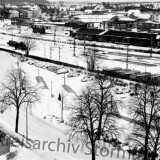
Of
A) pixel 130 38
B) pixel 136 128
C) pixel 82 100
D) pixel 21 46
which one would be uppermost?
pixel 130 38

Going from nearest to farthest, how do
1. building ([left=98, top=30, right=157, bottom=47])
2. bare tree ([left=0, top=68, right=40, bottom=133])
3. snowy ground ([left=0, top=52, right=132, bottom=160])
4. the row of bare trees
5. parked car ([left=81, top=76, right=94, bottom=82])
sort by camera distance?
the row of bare trees, snowy ground ([left=0, top=52, right=132, bottom=160]), bare tree ([left=0, top=68, right=40, bottom=133]), parked car ([left=81, top=76, right=94, bottom=82]), building ([left=98, top=30, right=157, bottom=47])

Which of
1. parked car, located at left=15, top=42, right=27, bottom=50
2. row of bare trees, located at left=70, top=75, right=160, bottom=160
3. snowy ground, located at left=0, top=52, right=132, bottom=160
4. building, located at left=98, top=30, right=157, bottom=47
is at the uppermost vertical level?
building, located at left=98, top=30, right=157, bottom=47

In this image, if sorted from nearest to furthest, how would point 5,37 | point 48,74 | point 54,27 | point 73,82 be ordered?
1. point 73,82
2. point 48,74
3. point 5,37
4. point 54,27

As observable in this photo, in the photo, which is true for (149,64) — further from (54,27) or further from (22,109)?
(54,27)

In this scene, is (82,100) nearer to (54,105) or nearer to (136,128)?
(136,128)

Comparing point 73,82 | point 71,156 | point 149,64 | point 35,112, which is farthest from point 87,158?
point 149,64

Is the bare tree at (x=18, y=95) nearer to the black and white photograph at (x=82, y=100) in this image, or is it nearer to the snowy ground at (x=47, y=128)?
the black and white photograph at (x=82, y=100)

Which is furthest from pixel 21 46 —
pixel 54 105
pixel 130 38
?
pixel 54 105

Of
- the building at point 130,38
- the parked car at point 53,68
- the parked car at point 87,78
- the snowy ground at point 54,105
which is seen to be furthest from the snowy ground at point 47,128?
the building at point 130,38

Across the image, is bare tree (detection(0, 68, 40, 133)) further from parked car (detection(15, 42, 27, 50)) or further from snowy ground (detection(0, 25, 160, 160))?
parked car (detection(15, 42, 27, 50))

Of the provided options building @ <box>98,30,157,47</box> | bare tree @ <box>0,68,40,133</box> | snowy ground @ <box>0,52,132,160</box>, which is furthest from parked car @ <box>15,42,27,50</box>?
bare tree @ <box>0,68,40,133</box>

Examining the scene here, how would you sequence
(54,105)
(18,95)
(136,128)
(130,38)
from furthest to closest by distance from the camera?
(130,38), (18,95), (54,105), (136,128)
